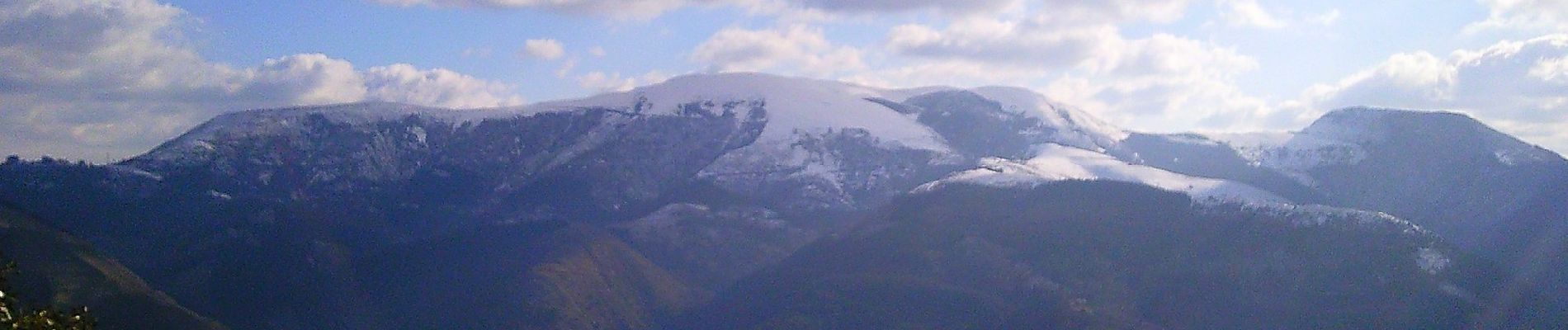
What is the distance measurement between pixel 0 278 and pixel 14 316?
452 centimetres

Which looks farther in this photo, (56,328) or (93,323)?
(93,323)

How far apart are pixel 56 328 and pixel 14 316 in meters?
9.43

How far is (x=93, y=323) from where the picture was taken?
84125mm

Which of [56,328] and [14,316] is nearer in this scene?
[56,328]

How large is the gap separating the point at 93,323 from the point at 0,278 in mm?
5751

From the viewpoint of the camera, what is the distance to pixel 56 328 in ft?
259

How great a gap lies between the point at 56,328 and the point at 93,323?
5091mm

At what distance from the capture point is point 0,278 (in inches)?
3250

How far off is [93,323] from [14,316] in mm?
6178

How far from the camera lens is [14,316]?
282 feet
